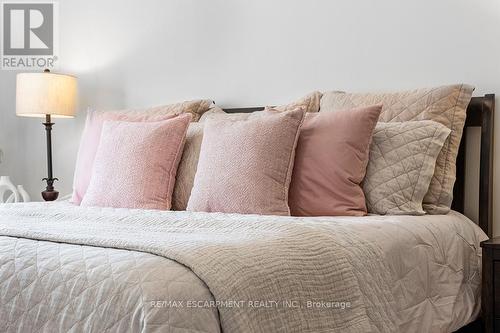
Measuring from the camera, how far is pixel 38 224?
6.16ft

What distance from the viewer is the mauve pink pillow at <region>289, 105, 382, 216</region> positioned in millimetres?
2281

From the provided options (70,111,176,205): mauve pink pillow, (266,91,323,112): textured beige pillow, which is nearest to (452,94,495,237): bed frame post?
(266,91,323,112): textured beige pillow

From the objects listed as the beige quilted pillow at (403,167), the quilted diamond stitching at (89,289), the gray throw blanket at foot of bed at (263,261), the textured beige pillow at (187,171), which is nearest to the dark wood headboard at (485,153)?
the beige quilted pillow at (403,167)

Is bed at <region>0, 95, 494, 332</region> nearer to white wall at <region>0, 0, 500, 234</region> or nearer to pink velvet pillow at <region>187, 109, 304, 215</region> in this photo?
pink velvet pillow at <region>187, 109, 304, 215</region>

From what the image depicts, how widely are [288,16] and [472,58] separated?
852mm

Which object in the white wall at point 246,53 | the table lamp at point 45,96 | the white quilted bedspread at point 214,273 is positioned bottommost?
the white quilted bedspread at point 214,273

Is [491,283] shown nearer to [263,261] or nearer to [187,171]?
[263,261]

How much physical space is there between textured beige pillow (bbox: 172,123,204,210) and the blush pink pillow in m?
0.03

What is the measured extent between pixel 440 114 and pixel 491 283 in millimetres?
621

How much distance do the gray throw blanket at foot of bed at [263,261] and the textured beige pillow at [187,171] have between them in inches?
28.1

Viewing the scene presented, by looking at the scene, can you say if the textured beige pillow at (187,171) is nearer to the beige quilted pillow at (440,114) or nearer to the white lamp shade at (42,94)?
the beige quilted pillow at (440,114)

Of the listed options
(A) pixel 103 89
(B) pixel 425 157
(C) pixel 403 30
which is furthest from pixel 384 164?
(A) pixel 103 89

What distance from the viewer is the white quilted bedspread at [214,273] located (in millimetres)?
1253

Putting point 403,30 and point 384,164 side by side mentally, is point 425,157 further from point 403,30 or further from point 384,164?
point 403,30
